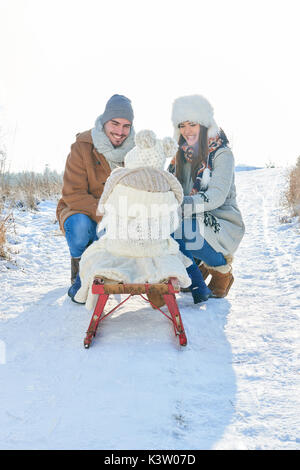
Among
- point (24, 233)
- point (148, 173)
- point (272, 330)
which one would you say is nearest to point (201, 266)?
point (272, 330)

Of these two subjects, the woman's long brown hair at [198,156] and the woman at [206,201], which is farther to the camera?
the woman's long brown hair at [198,156]

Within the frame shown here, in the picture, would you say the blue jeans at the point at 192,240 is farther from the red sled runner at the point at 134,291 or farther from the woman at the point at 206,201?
the red sled runner at the point at 134,291

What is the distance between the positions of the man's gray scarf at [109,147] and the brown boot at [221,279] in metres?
1.07

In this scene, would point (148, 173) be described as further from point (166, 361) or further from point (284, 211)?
point (284, 211)

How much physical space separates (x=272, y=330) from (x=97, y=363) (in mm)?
1097

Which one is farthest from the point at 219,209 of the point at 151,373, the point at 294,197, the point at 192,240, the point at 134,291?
the point at 294,197

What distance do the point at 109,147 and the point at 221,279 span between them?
131cm

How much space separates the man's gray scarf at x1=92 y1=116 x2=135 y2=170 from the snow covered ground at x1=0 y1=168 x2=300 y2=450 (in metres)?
1.08

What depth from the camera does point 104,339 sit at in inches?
97.3

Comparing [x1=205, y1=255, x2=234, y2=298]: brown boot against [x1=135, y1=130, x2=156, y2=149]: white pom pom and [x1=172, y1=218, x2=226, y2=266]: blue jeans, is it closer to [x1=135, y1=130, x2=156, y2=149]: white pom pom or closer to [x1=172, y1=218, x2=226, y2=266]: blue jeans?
[x1=172, y1=218, x2=226, y2=266]: blue jeans

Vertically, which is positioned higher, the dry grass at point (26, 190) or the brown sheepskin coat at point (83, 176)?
the brown sheepskin coat at point (83, 176)

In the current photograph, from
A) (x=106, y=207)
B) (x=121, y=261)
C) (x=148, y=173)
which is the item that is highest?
(x=148, y=173)

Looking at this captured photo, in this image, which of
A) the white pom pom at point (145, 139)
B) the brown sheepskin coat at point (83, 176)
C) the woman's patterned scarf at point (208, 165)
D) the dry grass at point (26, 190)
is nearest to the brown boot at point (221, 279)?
the woman's patterned scarf at point (208, 165)

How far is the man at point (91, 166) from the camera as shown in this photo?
3379 mm
